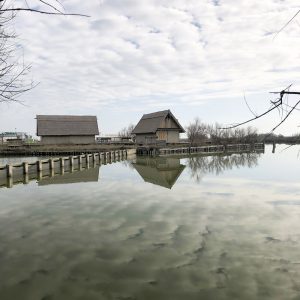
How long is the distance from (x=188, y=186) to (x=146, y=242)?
8.37 metres

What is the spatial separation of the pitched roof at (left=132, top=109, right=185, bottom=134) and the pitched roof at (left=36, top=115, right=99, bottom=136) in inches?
294

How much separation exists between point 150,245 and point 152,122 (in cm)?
4699

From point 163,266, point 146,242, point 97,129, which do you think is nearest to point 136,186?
point 146,242

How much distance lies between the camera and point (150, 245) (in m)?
7.44

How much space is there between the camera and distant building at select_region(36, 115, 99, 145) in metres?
52.7

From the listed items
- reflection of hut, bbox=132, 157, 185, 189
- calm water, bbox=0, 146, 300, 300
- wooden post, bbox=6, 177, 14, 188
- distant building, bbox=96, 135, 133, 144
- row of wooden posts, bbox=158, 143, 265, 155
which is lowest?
calm water, bbox=0, 146, 300, 300

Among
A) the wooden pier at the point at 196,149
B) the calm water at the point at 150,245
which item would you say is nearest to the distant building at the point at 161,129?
the wooden pier at the point at 196,149

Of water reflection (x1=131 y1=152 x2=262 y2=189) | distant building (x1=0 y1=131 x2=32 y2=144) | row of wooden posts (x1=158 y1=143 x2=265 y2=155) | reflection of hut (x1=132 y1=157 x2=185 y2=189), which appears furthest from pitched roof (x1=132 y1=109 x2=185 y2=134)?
reflection of hut (x1=132 y1=157 x2=185 y2=189)

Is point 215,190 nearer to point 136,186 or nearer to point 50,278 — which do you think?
point 136,186

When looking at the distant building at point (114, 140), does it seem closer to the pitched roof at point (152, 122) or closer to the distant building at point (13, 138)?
the pitched roof at point (152, 122)

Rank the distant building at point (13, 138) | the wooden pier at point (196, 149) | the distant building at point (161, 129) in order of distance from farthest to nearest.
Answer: the distant building at point (13, 138), the distant building at point (161, 129), the wooden pier at point (196, 149)

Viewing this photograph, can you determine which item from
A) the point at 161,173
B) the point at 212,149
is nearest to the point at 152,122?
the point at 212,149

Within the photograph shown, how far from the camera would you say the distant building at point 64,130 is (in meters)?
52.7

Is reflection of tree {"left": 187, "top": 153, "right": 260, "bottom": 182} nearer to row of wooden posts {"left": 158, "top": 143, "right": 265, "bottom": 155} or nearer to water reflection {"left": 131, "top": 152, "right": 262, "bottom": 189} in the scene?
water reflection {"left": 131, "top": 152, "right": 262, "bottom": 189}
